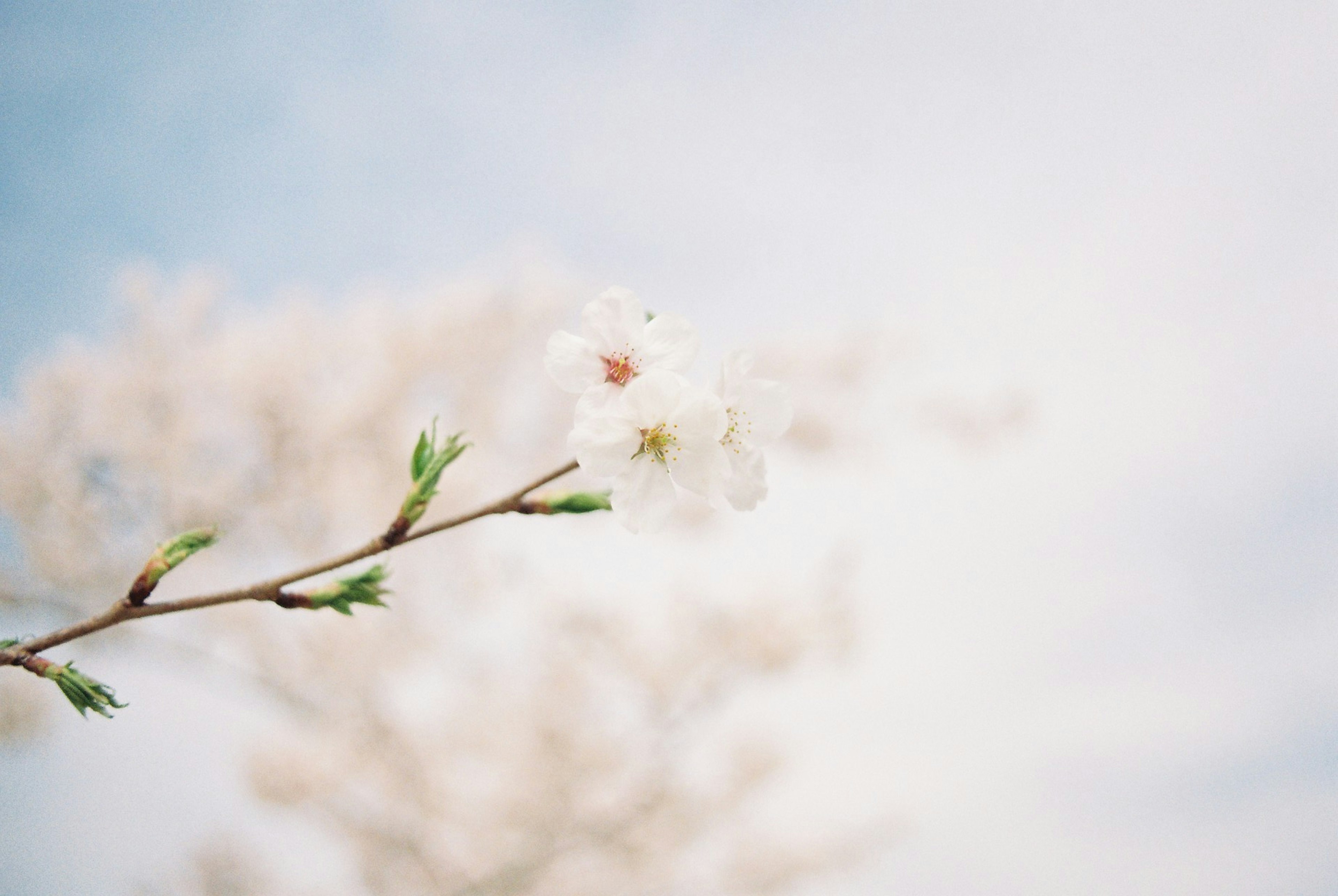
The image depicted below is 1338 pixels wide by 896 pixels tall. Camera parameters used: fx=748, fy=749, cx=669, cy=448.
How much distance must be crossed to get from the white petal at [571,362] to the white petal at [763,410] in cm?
10

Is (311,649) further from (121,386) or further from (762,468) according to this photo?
(762,468)

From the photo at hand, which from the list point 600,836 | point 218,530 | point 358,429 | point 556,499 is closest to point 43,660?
point 218,530

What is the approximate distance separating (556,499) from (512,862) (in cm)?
280

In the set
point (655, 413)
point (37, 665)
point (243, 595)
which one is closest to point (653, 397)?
point (655, 413)

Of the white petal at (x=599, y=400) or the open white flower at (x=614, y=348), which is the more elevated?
the open white flower at (x=614, y=348)

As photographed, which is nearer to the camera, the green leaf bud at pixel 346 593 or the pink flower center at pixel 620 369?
the green leaf bud at pixel 346 593

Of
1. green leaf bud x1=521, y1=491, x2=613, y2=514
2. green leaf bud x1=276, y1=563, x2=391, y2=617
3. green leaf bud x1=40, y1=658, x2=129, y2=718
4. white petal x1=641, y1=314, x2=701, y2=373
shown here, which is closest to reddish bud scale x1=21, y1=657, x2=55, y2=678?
green leaf bud x1=40, y1=658, x2=129, y2=718

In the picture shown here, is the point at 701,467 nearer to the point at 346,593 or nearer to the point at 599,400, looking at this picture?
the point at 599,400

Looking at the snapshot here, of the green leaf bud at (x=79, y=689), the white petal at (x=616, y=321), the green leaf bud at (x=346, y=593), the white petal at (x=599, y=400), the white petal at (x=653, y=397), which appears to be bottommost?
the green leaf bud at (x=79, y=689)

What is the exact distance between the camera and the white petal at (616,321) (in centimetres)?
50

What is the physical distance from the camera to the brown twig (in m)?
0.36

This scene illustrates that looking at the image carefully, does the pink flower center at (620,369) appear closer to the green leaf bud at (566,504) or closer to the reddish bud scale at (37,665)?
the green leaf bud at (566,504)

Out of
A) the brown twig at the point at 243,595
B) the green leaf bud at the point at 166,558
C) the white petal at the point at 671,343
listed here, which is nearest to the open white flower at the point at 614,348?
the white petal at the point at 671,343

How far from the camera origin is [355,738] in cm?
283
